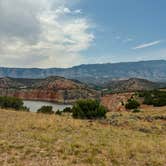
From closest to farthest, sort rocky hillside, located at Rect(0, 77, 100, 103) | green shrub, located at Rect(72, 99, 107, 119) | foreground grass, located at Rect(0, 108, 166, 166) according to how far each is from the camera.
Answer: foreground grass, located at Rect(0, 108, 166, 166) → green shrub, located at Rect(72, 99, 107, 119) → rocky hillside, located at Rect(0, 77, 100, 103)

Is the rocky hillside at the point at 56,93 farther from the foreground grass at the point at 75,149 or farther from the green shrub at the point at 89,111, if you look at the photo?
the foreground grass at the point at 75,149

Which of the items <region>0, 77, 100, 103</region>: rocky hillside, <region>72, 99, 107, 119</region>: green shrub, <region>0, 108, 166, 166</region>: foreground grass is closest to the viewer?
<region>0, 108, 166, 166</region>: foreground grass

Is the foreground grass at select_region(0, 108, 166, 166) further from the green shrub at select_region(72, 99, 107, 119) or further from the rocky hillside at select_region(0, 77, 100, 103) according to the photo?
the rocky hillside at select_region(0, 77, 100, 103)

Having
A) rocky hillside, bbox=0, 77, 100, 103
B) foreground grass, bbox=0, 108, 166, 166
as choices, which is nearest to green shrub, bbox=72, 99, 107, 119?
foreground grass, bbox=0, 108, 166, 166

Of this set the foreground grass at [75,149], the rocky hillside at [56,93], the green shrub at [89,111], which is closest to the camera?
the foreground grass at [75,149]

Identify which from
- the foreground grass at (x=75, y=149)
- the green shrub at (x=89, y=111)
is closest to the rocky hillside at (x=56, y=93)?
the green shrub at (x=89, y=111)

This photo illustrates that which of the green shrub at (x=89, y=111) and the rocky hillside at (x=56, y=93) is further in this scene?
the rocky hillside at (x=56, y=93)

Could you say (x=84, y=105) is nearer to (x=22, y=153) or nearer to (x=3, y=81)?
(x=22, y=153)

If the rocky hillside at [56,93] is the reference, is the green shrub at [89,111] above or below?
above

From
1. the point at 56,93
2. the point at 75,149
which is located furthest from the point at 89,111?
the point at 56,93

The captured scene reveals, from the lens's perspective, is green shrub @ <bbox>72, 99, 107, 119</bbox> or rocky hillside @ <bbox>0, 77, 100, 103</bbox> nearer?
green shrub @ <bbox>72, 99, 107, 119</bbox>

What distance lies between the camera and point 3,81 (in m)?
188

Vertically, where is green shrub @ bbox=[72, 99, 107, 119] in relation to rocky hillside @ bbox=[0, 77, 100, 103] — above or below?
above

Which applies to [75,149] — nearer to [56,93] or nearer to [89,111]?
[89,111]
